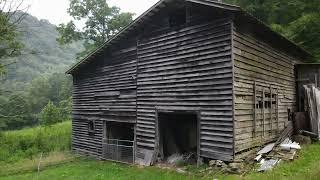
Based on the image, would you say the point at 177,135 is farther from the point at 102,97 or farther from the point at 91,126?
the point at 91,126

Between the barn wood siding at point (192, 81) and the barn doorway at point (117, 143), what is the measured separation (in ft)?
4.47

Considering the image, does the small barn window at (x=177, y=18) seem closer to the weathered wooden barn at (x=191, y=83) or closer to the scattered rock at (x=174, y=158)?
the weathered wooden barn at (x=191, y=83)

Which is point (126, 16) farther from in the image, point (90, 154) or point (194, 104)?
point (194, 104)

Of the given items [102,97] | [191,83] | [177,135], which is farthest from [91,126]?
[191,83]

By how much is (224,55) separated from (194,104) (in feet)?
7.97

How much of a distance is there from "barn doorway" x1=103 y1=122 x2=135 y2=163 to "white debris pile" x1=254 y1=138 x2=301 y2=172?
639cm

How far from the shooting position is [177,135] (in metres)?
18.3

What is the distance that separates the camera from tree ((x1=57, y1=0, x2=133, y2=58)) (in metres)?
34.0

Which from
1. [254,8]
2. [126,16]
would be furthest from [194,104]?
[126,16]

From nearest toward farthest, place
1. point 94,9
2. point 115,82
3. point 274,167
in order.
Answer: point 274,167 → point 115,82 → point 94,9

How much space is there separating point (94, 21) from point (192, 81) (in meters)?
23.6

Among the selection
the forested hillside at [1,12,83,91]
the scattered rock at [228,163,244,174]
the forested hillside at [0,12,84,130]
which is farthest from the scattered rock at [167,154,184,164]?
the forested hillside at [1,12,83,91]

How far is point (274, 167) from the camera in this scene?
11.8 metres

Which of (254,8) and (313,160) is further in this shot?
(254,8)
